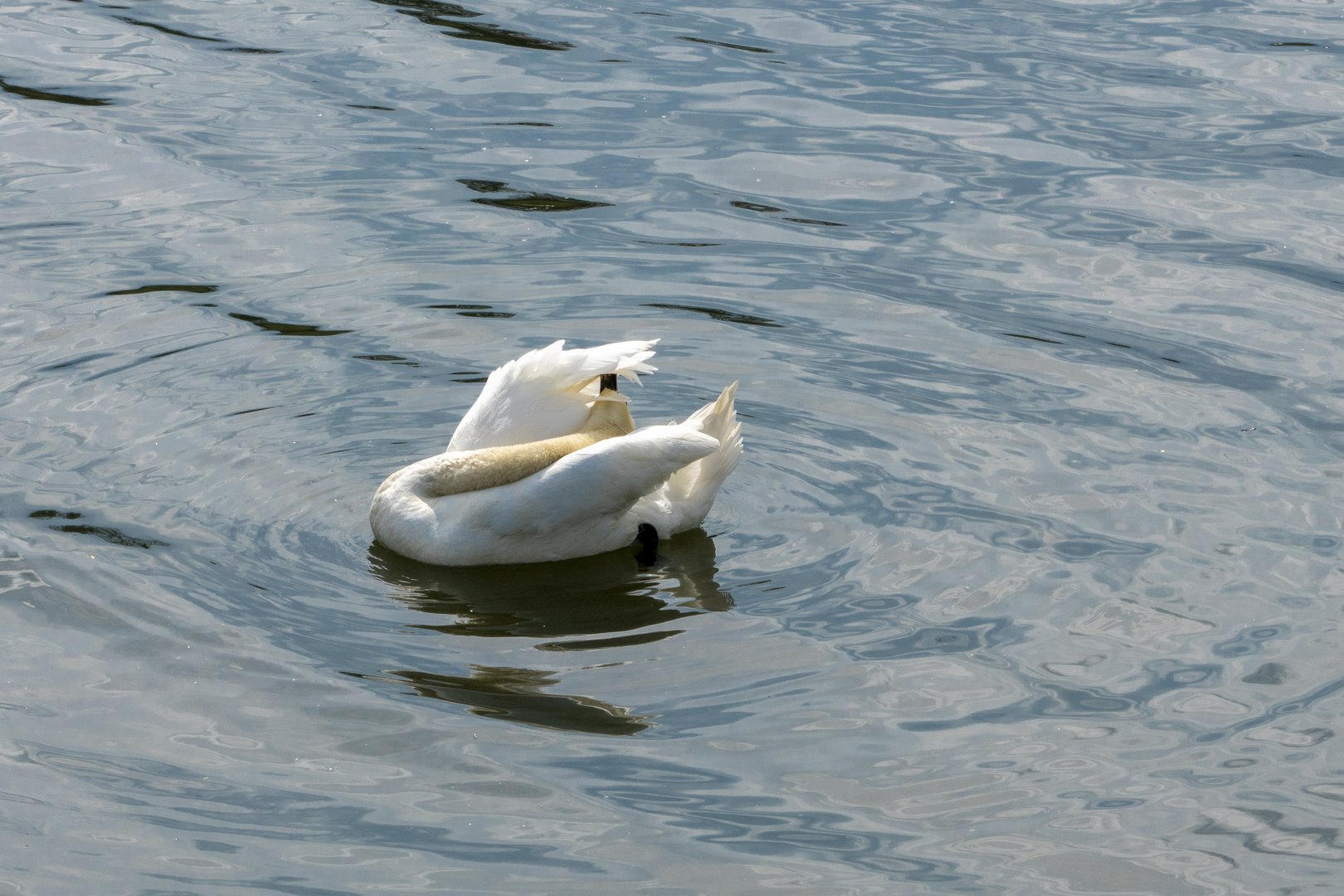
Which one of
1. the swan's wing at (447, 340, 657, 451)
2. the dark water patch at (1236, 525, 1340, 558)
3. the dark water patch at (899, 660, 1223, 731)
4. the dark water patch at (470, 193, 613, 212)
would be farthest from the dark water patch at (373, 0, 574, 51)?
the dark water patch at (899, 660, 1223, 731)

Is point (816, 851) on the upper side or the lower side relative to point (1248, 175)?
lower

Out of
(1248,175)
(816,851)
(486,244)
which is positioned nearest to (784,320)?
(486,244)

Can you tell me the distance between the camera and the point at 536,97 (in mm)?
14758

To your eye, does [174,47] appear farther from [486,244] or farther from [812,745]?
[812,745]

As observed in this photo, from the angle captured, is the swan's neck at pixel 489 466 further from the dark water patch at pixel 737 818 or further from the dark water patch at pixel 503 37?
the dark water patch at pixel 503 37

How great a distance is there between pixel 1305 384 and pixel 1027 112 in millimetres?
5572

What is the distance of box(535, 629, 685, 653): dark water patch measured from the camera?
23.5 ft

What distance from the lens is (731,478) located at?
351 inches

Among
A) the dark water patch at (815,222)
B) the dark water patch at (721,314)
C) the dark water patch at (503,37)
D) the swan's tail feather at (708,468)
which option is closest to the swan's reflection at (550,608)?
the swan's tail feather at (708,468)

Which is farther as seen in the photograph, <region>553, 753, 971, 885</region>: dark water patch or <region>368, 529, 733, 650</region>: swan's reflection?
<region>368, 529, 733, 650</region>: swan's reflection

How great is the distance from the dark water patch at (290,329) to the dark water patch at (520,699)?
157 inches

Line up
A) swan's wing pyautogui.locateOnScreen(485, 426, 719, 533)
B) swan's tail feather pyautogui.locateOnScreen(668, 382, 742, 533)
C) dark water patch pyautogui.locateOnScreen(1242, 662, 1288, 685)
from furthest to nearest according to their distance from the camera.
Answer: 1. swan's tail feather pyautogui.locateOnScreen(668, 382, 742, 533)
2. swan's wing pyautogui.locateOnScreen(485, 426, 719, 533)
3. dark water patch pyautogui.locateOnScreen(1242, 662, 1288, 685)

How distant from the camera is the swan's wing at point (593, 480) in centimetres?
772

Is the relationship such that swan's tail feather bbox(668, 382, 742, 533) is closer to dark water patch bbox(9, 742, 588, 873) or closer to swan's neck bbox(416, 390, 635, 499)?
swan's neck bbox(416, 390, 635, 499)
